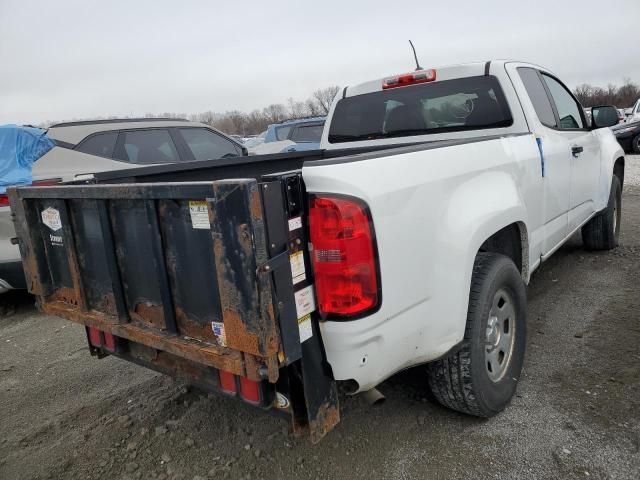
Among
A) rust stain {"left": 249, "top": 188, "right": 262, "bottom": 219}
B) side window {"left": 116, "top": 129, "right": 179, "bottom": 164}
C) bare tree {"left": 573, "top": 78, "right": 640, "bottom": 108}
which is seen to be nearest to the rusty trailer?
rust stain {"left": 249, "top": 188, "right": 262, "bottom": 219}

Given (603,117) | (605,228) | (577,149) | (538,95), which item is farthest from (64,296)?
(605,228)

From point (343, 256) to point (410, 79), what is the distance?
2.45 metres

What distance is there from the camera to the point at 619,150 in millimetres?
5531

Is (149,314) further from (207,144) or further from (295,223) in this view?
(207,144)

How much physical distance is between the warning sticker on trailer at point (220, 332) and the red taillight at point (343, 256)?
0.39m

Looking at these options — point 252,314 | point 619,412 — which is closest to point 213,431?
point 252,314

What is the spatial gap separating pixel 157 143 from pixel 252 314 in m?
5.11

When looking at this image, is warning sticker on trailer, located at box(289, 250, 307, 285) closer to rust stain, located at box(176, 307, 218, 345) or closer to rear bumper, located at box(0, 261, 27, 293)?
rust stain, located at box(176, 307, 218, 345)

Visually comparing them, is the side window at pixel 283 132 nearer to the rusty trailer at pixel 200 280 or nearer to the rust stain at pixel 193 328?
the rusty trailer at pixel 200 280

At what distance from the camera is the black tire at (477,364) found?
8.26ft

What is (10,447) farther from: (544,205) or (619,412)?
(544,205)

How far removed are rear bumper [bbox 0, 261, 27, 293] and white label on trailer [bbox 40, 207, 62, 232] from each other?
246cm

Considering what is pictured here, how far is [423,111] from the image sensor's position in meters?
3.91

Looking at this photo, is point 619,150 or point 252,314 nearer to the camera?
point 252,314
